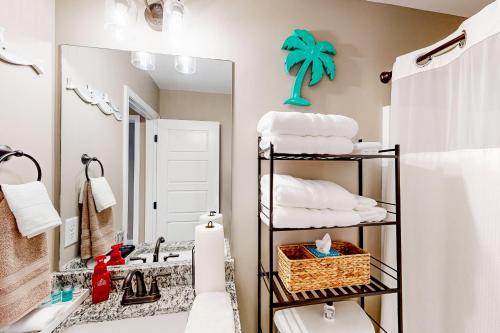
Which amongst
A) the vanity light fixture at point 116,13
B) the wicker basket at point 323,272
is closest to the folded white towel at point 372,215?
the wicker basket at point 323,272

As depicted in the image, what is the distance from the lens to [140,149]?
114 cm

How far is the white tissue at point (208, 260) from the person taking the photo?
100 cm

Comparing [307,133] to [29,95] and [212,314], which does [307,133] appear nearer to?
[212,314]

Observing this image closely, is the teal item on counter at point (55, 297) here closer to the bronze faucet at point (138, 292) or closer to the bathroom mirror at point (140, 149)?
the bathroom mirror at point (140, 149)

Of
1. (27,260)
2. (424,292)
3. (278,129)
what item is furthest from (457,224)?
(27,260)

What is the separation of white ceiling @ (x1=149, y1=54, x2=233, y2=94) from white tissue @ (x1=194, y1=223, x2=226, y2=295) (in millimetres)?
689

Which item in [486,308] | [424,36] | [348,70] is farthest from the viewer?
[424,36]

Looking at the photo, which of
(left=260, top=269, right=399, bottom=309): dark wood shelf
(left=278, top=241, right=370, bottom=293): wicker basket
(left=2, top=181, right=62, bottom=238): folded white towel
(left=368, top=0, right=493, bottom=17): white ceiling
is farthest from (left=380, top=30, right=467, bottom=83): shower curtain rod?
(left=2, top=181, right=62, bottom=238): folded white towel

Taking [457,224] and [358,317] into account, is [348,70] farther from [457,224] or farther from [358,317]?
[358,317]

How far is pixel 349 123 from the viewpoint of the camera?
39.6 inches

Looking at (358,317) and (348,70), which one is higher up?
(348,70)

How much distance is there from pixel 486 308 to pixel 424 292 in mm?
249

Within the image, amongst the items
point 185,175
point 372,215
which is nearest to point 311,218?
point 372,215

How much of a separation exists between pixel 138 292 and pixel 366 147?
3.85ft
